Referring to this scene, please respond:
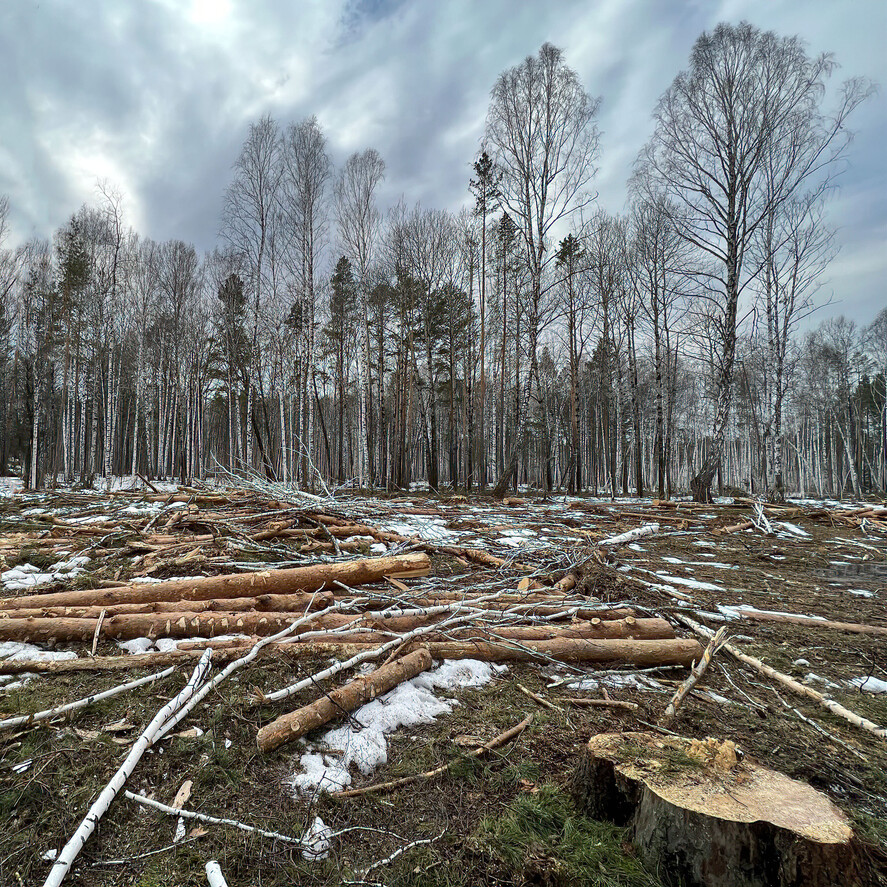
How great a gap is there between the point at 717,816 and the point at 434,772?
1.19 metres

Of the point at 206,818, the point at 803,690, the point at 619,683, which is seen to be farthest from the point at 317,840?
the point at 803,690

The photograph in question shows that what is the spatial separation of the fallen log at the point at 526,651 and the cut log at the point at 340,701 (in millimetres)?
252

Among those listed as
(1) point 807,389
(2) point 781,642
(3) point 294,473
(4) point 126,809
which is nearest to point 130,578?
(4) point 126,809

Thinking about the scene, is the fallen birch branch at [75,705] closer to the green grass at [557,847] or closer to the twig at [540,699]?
the green grass at [557,847]

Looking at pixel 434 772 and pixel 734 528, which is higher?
pixel 434 772

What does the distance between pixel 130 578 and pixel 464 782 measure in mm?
4357

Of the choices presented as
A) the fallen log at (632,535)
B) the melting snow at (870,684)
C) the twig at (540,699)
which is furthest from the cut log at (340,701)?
the fallen log at (632,535)

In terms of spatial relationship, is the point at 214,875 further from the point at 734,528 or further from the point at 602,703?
the point at 734,528

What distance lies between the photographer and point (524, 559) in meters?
6.02

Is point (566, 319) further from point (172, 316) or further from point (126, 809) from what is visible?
point (126, 809)

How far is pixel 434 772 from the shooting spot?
6.51 feet

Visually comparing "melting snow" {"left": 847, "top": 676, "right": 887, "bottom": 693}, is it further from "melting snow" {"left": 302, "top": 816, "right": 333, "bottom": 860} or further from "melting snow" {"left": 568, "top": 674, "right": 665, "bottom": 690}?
"melting snow" {"left": 302, "top": 816, "right": 333, "bottom": 860}

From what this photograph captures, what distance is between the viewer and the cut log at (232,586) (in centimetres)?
352

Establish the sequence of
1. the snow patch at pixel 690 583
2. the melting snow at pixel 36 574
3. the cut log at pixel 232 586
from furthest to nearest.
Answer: the snow patch at pixel 690 583
the melting snow at pixel 36 574
the cut log at pixel 232 586
